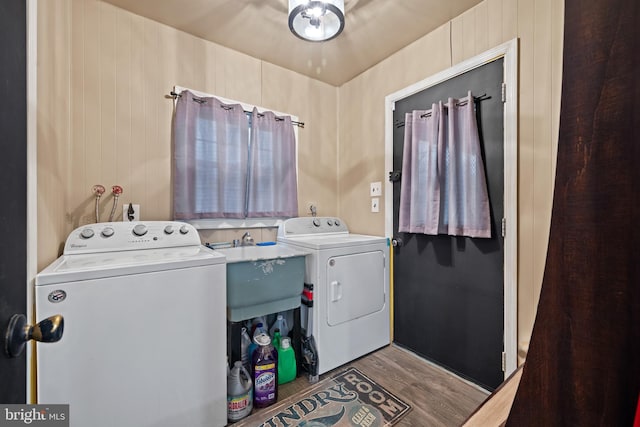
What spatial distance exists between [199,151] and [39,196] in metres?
1.03

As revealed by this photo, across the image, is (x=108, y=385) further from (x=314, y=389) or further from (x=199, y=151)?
(x=199, y=151)

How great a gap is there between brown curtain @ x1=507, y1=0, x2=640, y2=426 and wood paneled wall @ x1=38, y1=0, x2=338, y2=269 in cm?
185

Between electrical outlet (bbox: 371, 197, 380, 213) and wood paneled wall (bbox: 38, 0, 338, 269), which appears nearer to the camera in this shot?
wood paneled wall (bbox: 38, 0, 338, 269)

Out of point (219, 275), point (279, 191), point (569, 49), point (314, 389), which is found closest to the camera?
point (569, 49)

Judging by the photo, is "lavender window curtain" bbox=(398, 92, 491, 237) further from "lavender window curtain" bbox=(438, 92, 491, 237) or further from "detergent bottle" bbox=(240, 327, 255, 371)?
"detergent bottle" bbox=(240, 327, 255, 371)

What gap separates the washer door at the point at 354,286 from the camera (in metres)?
1.89

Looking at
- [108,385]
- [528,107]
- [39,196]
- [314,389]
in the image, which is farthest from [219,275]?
[528,107]

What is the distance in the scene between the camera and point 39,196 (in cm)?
110

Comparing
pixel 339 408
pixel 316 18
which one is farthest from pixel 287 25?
pixel 339 408

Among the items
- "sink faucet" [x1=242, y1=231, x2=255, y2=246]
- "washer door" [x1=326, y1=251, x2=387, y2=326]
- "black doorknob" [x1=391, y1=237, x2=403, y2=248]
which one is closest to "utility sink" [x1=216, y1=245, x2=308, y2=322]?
"washer door" [x1=326, y1=251, x2=387, y2=326]

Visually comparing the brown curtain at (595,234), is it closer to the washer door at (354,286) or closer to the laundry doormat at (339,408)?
the laundry doormat at (339,408)

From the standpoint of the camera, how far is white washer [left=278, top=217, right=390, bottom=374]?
72.5 inches

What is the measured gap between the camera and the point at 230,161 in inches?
84.0

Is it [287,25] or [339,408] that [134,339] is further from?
[287,25]
